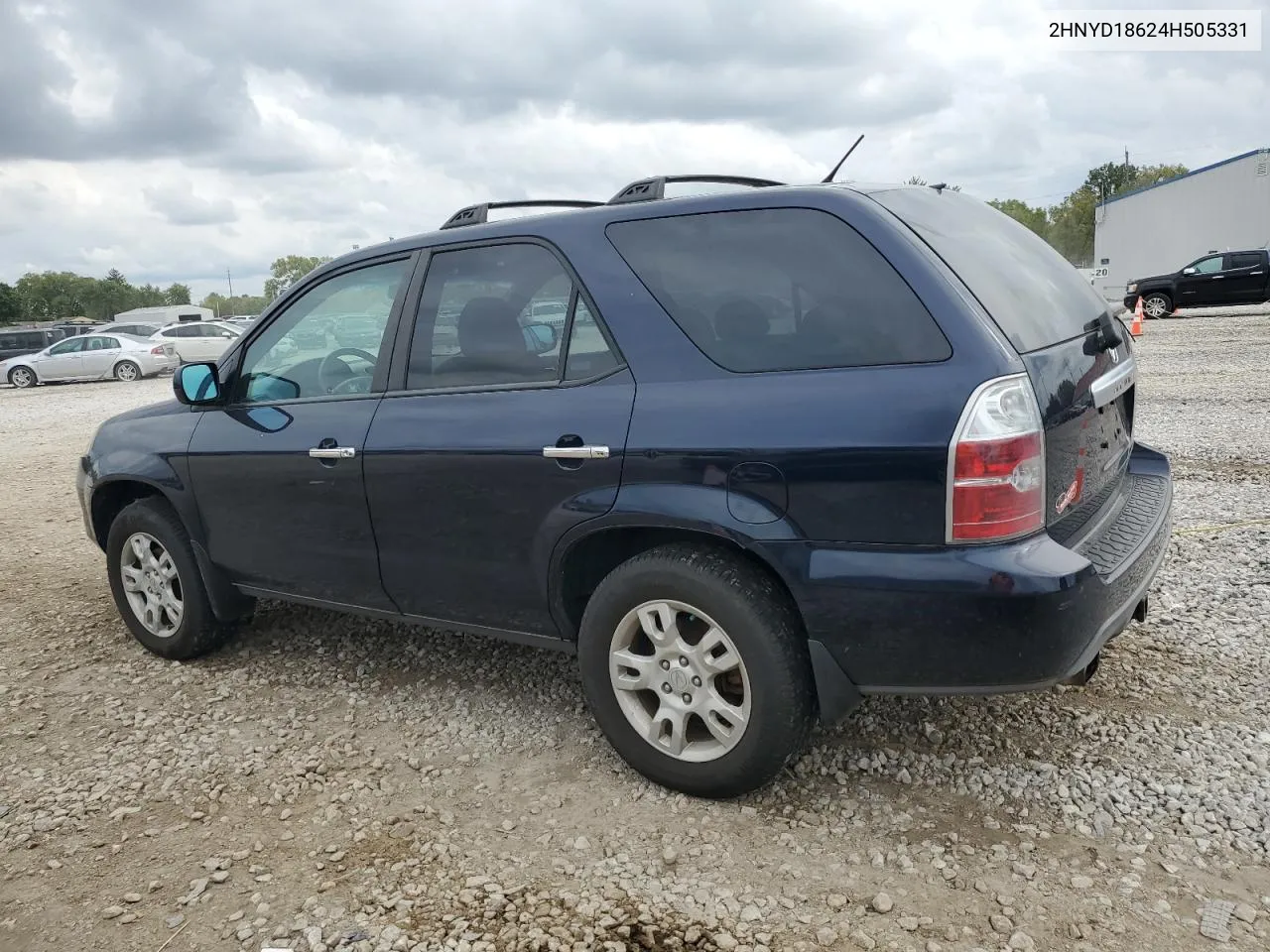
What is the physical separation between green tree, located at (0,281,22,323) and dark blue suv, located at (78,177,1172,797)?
10981 cm

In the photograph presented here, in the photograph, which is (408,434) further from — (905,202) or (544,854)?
(905,202)

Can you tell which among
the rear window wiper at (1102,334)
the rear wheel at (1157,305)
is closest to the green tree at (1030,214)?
the rear wheel at (1157,305)

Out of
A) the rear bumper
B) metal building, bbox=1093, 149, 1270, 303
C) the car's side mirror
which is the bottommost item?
the rear bumper

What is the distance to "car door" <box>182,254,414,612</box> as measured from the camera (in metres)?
3.71

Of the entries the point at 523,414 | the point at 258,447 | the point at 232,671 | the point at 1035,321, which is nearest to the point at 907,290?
the point at 1035,321

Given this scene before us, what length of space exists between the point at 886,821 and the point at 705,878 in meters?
0.59

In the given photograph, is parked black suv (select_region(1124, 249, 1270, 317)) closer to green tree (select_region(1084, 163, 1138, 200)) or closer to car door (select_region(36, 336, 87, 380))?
car door (select_region(36, 336, 87, 380))

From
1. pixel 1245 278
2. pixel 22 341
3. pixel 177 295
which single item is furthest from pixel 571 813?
pixel 177 295

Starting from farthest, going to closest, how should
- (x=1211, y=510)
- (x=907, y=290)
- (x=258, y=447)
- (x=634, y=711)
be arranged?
1. (x=1211, y=510)
2. (x=258, y=447)
3. (x=634, y=711)
4. (x=907, y=290)

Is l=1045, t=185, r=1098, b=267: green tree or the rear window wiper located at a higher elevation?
l=1045, t=185, r=1098, b=267: green tree

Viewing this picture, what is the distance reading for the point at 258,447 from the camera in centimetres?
395

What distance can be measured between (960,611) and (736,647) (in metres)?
0.62

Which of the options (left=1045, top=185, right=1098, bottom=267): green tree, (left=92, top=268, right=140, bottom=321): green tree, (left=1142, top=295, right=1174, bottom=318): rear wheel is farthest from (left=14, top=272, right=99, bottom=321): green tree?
(left=1142, top=295, right=1174, bottom=318): rear wheel

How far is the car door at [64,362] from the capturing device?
83.0ft
